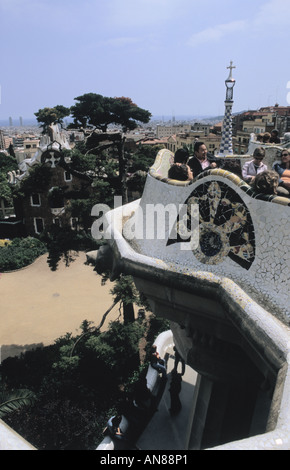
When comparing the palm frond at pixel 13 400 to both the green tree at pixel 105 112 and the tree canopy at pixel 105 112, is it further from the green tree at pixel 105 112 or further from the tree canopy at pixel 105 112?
the tree canopy at pixel 105 112

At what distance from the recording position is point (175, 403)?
35.3 feet

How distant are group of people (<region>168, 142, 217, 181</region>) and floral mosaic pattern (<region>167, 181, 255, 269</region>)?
23.9 inches

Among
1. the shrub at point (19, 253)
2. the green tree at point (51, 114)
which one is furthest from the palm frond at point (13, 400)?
the green tree at point (51, 114)

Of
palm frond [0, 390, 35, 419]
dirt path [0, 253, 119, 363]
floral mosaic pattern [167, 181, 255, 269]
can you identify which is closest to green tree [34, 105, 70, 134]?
dirt path [0, 253, 119, 363]

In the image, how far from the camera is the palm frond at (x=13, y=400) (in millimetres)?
8828

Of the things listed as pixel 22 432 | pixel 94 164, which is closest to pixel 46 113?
pixel 94 164

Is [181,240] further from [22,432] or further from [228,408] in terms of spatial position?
[22,432]

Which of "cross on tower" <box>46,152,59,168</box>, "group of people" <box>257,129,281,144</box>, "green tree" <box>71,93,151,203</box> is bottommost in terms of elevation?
"cross on tower" <box>46,152,59,168</box>

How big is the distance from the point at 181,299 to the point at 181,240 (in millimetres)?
934

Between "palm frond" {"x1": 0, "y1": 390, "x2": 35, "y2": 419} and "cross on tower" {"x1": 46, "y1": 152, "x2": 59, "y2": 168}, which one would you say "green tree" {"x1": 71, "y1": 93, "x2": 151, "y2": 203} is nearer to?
"cross on tower" {"x1": 46, "y1": 152, "x2": 59, "y2": 168}

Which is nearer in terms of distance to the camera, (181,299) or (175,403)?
(181,299)

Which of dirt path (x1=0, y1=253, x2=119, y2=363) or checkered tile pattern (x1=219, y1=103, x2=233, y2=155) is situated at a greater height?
checkered tile pattern (x1=219, y1=103, x2=233, y2=155)
